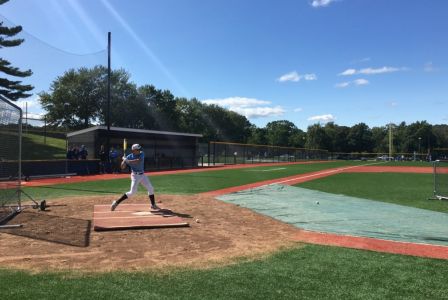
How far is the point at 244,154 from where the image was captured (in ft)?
170

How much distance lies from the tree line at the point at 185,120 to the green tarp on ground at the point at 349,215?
24.4m

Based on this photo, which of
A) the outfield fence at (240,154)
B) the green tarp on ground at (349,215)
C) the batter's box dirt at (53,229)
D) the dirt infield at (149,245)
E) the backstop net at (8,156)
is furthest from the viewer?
the outfield fence at (240,154)

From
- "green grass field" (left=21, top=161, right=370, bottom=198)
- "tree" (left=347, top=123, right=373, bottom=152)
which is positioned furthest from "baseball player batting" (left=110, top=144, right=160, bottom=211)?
"tree" (left=347, top=123, right=373, bottom=152)

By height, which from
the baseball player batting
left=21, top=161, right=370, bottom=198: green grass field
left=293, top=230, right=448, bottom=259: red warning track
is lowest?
left=293, top=230, right=448, bottom=259: red warning track

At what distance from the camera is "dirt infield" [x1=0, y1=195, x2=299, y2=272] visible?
611 cm

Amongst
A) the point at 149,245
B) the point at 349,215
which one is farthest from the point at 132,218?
the point at 349,215

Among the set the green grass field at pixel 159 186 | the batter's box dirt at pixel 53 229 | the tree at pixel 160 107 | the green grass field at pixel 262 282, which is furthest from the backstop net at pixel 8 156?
the tree at pixel 160 107

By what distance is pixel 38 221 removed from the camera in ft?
31.1

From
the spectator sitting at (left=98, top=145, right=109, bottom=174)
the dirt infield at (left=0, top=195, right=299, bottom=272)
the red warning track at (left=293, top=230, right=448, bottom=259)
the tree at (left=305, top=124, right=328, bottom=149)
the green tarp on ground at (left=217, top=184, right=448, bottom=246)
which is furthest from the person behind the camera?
the tree at (left=305, top=124, right=328, bottom=149)

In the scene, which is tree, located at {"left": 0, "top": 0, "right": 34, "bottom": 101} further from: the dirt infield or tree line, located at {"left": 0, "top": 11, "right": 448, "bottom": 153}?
the dirt infield

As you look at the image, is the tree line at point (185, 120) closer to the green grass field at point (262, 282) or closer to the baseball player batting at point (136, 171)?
the baseball player batting at point (136, 171)

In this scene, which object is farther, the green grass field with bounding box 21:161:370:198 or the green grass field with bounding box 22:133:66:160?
the green grass field with bounding box 22:133:66:160

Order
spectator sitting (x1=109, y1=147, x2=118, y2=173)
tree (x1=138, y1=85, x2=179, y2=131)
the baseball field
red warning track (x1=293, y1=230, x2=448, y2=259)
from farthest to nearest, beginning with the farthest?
tree (x1=138, y1=85, x2=179, y2=131)
spectator sitting (x1=109, y1=147, x2=118, y2=173)
red warning track (x1=293, y1=230, x2=448, y2=259)
the baseball field

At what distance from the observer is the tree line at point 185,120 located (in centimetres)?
5972
